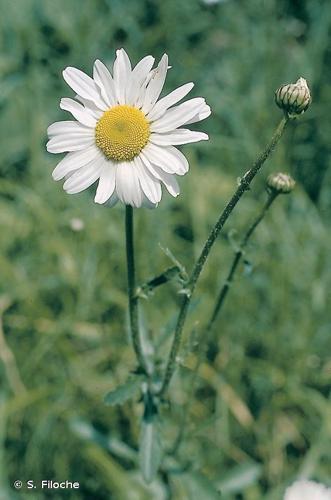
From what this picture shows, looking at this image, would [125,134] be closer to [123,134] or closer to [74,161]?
[123,134]

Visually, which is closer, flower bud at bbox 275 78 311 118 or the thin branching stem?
flower bud at bbox 275 78 311 118

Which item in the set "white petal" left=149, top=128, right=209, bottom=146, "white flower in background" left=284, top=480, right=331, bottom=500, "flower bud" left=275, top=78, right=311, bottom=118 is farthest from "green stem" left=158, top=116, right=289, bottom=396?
"white flower in background" left=284, top=480, right=331, bottom=500

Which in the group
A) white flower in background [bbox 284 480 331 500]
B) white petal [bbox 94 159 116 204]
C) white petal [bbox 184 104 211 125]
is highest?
white petal [bbox 184 104 211 125]

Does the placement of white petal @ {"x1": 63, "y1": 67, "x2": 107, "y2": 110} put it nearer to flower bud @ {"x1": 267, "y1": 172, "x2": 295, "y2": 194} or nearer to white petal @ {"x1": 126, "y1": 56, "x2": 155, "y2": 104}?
white petal @ {"x1": 126, "y1": 56, "x2": 155, "y2": 104}

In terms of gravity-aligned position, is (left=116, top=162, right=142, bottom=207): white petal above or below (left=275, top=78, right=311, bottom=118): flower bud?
below

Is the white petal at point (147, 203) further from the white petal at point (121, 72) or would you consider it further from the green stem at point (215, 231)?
the white petal at point (121, 72)

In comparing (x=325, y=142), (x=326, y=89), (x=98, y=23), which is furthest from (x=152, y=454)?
(x=98, y=23)

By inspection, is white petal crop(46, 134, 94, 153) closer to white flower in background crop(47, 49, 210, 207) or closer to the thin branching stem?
white flower in background crop(47, 49, 210, 207)

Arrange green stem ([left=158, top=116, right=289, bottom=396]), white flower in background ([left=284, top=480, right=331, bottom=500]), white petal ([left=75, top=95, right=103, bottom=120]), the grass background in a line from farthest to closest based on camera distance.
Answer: the grass background
white flower in background ([left=284, top=480, right=331, bottom=500])
white petal ([left=75, top=95, right=103, bottom=120])
green stem ([left=158, top=116, right=289, bottom=396])

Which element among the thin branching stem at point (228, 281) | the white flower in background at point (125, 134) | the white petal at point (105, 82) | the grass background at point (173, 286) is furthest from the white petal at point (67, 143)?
the grass background at point (173, 286)

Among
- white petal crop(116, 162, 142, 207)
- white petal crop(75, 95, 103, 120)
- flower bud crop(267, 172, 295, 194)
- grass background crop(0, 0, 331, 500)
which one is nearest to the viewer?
white petal crop(116, 162, 142, 207)
